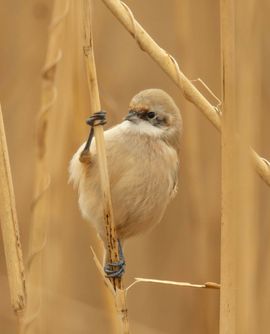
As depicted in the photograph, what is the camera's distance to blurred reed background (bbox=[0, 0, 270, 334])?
190 cm

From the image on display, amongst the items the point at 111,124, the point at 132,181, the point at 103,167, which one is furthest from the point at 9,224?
the point at 111,124

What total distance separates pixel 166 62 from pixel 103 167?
25 centimetres

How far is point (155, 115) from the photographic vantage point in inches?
70.1

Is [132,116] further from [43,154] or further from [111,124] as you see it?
[111,124]

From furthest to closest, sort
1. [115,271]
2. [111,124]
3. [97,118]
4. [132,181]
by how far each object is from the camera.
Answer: [111,124] < [132,181] < [115,271] < [97,118]

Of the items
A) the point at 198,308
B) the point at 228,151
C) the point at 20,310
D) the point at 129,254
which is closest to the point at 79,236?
the point at 129,254

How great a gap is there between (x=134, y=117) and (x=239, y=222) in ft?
1.72

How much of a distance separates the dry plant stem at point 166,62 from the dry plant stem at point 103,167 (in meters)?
0.07

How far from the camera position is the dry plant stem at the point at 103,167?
130 centimetres

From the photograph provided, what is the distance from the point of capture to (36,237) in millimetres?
1580

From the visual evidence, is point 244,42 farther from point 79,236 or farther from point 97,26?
point 79,236

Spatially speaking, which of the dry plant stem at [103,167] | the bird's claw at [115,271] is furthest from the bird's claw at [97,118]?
the bird's claw at [115,271]

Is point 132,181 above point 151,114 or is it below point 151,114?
below

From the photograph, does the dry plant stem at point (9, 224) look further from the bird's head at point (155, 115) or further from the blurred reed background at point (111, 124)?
the bird's head at point (155, 115)
